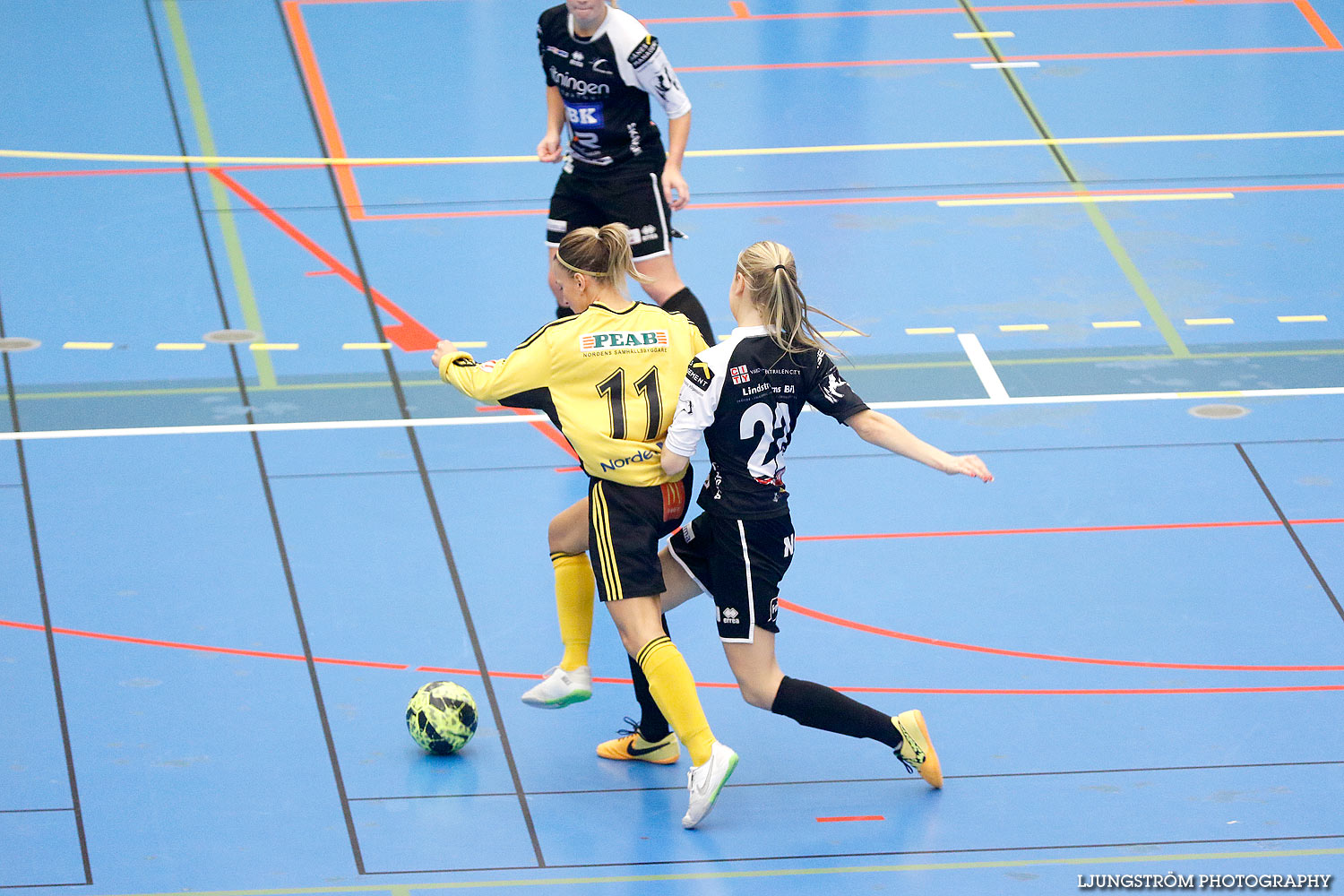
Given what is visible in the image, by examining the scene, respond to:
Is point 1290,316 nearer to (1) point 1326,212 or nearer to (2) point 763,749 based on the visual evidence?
(1) point 1326,212

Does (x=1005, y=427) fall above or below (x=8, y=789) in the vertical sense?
below

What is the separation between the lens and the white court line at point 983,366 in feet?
28.8

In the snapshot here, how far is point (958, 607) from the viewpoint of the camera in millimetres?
6961

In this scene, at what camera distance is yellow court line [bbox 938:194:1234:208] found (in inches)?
432

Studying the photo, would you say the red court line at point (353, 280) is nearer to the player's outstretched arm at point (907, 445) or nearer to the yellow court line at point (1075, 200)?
the yellow court line at point (1075, 200)

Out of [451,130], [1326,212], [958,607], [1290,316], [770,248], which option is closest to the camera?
[770,248]

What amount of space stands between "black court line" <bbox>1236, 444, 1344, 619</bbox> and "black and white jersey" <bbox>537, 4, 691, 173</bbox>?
3265 millimetres

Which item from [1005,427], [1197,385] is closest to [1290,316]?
[1197,385]

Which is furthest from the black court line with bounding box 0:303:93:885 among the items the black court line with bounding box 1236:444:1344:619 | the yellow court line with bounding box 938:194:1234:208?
the yellow court line with bounding box 938:194:1234:208

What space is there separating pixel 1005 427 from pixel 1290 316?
229 cm

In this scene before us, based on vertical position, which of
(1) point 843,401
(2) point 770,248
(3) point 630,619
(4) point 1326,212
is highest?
(2) point 770,248

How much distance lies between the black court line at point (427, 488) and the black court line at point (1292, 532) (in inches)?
139

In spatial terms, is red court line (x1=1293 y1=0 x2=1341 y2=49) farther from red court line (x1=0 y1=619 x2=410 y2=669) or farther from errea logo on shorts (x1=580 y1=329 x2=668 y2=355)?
red court line (x1=0 y1=619 x2=410 y2=669)

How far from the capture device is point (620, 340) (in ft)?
18.4
